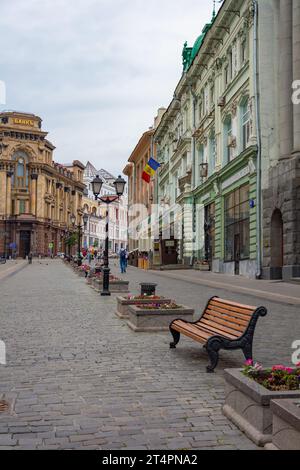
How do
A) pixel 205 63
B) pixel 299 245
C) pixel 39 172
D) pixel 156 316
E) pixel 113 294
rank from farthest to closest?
pixel 39 172 → pixel 205 63 → pixel 299 245 → pixel 113 294 → pixel 156 316

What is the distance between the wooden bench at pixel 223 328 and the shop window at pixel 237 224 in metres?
20.4

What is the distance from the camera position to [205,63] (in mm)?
38219

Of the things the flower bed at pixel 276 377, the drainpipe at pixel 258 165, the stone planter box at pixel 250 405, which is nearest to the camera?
the stone planter box at pixel 250 405

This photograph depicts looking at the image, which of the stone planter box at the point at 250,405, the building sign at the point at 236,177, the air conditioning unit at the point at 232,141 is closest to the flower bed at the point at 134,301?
the stone planter box at the point at 250,405

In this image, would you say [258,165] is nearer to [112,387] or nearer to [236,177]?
[236,177]


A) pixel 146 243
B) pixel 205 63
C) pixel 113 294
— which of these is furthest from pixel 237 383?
pixel 146 243

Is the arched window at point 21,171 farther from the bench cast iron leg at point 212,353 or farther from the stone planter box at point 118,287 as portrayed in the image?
the bench cast iron leg at point 212,353

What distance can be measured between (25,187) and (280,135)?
8077 cm

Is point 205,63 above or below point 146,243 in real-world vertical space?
above

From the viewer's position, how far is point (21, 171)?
101062mm

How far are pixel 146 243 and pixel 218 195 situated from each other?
34661mm

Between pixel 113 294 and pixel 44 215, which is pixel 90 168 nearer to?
pixel 44 215

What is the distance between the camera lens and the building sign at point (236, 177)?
28.4m

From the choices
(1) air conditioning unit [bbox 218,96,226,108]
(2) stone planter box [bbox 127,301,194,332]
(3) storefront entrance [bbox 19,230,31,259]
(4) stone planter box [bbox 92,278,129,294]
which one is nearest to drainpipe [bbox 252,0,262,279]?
(1) air conditioning unit [bbox 218,96,226,108]
